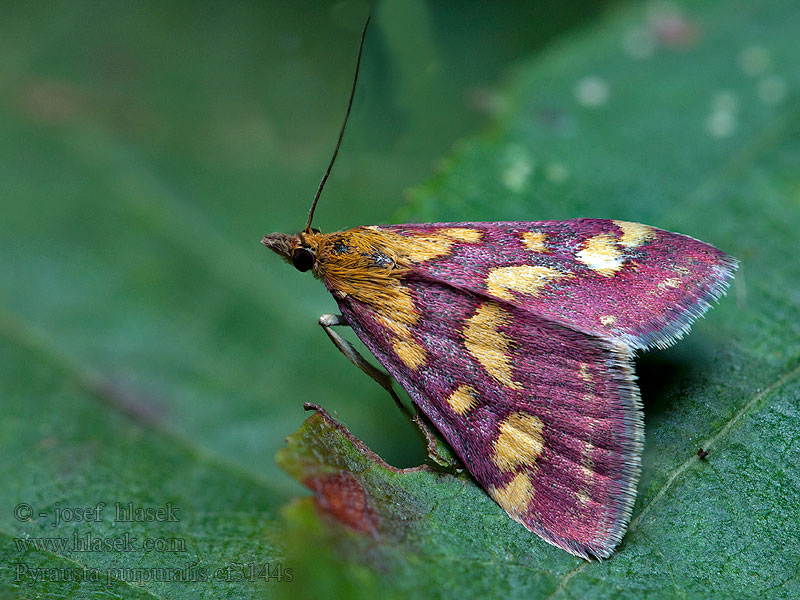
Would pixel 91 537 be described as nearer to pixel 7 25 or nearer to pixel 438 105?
pixel 438 105

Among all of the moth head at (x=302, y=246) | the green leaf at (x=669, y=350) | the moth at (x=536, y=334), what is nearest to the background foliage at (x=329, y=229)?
the green leaf at (x=669, y=350)

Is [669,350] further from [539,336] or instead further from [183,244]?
[183,244]

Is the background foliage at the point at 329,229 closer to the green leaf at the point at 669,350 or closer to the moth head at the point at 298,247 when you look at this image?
the green leaf at the point at 669,350

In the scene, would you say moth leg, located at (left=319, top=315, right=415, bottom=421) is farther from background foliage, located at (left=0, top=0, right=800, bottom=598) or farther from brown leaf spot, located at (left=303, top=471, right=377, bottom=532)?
brown leaf spot, located at (left=303, top=471, right=377, bottom=532)

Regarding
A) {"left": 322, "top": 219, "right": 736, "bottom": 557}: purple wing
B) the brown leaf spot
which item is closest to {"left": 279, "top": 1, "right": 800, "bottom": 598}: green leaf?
the brown leaf spot

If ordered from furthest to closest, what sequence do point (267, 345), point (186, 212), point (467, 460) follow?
point (186, 212) < point (267, 345) < point (467, 460)

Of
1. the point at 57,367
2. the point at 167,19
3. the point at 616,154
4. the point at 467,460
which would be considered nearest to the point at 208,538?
the point at 467,460

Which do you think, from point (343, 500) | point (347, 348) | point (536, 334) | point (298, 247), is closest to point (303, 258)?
point (298, 247)
